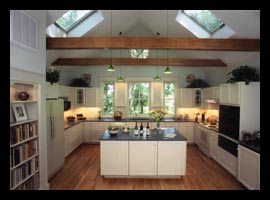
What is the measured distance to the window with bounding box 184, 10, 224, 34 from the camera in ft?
13.8

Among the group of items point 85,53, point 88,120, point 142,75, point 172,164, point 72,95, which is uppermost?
point 85,53

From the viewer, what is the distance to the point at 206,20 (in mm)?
4379

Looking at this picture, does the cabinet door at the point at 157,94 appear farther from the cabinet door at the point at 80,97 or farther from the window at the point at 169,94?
the cabinet door at the point at 80,97

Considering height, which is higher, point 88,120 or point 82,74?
point 82,74

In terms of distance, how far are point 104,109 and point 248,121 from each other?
4.93 meters

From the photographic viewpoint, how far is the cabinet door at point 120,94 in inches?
265

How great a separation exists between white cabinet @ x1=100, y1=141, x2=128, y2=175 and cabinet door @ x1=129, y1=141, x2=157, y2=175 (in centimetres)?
13

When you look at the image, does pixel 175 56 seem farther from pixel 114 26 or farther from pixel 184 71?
pixel 114 26

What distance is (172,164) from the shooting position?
11.9 ft

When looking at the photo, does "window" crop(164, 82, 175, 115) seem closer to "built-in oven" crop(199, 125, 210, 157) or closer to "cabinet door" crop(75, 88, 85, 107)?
"built-in oven" crop(199, 125, 210, 157)

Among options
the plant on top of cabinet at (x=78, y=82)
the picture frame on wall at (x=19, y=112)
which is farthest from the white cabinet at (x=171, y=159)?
the plant on top of cabinet at (x=78, y=82)
